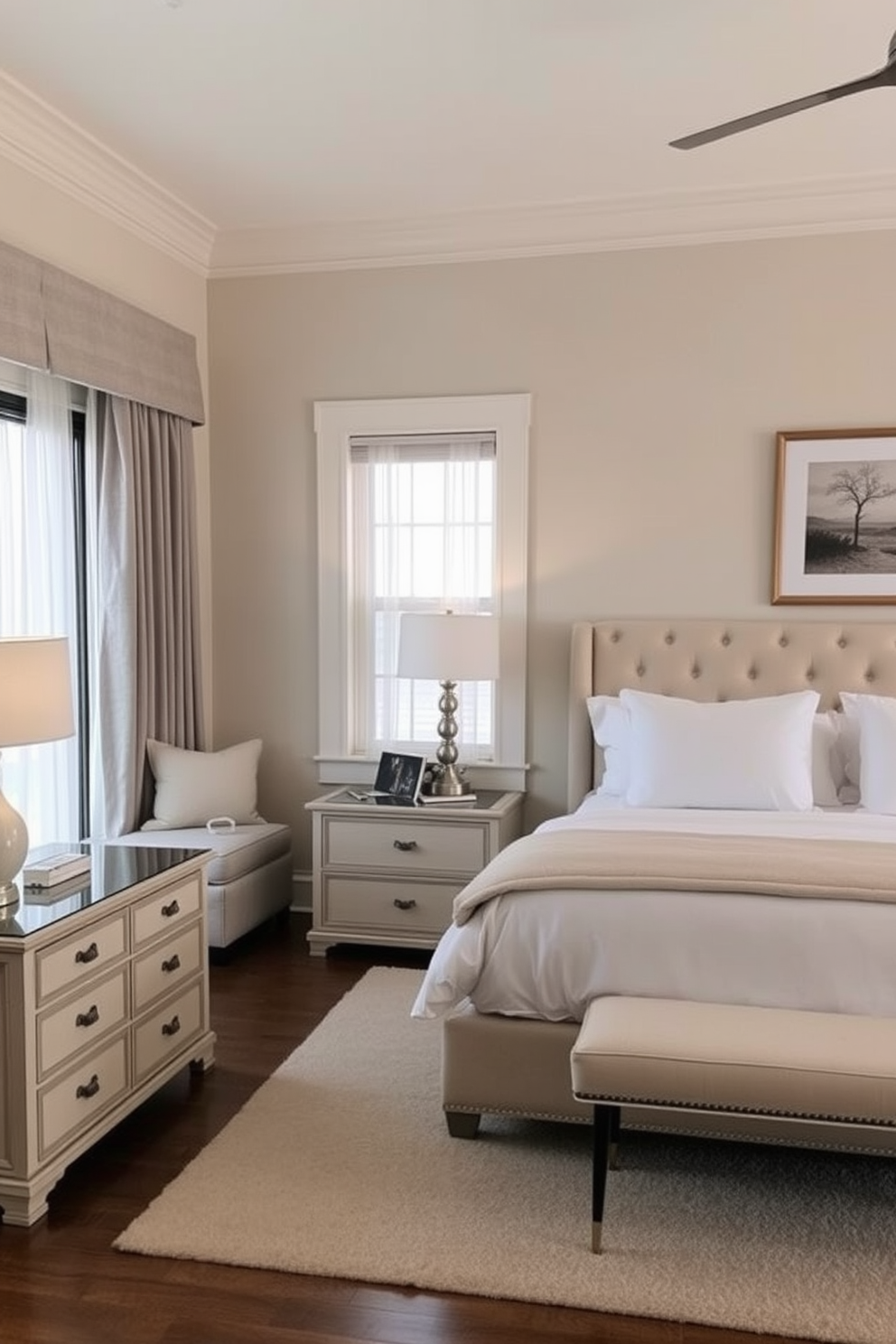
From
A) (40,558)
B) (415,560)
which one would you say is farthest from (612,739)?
(40,558)

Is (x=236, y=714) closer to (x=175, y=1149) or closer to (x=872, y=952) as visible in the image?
(x=175, y=1149)

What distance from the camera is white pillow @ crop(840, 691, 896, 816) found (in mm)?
3840

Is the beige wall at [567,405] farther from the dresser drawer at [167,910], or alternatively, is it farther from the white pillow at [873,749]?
the dresser drawer at [167,910]

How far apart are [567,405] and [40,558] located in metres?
2.23

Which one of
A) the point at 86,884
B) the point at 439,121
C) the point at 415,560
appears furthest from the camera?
the point at 415,560

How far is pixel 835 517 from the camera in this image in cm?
443

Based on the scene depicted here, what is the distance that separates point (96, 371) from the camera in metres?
3.94

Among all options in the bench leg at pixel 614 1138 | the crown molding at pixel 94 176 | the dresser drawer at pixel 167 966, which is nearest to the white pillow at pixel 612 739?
the bench leg at pixel 614 1138

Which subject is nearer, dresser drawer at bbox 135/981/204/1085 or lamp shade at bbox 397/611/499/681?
dresser drawer at bbox 135/981/204/1085

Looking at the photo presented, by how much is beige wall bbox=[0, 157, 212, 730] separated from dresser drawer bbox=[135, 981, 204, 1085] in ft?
6.83

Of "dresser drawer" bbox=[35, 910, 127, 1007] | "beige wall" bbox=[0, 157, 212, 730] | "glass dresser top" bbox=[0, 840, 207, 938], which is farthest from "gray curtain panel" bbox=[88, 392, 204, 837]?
"dresser drawer" bbox=[35, 910, 127, 1007]

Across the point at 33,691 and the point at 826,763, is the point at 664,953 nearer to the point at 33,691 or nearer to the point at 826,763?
the point at 33,691

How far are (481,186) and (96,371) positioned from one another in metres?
1.68

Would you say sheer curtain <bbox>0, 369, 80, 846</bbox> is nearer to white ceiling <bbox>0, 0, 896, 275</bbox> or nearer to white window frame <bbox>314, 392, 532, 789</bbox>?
white ceiling <bbox>0, 0, 896, 275</bbox>
